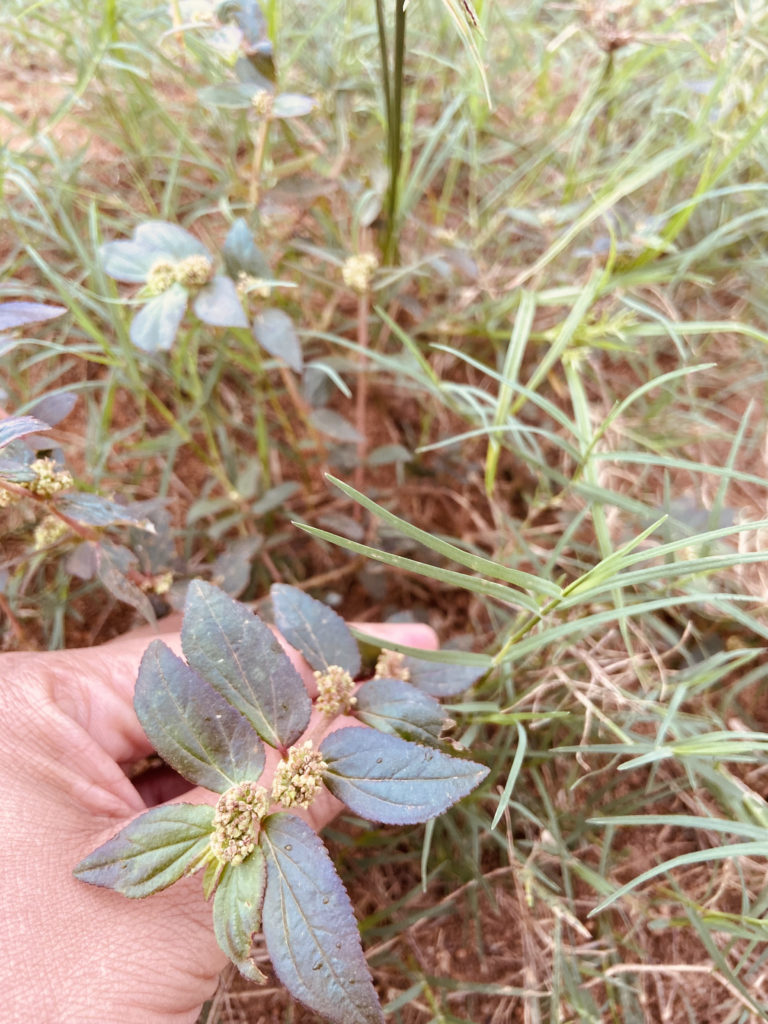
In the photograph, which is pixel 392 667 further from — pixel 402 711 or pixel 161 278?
pixel 161 278

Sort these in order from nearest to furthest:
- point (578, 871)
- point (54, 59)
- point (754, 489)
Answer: point (578, 871) < point (754, 489) < point (54, 59)

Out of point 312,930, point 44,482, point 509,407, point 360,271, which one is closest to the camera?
point 312,930

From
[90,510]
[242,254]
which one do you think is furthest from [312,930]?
[242,254]

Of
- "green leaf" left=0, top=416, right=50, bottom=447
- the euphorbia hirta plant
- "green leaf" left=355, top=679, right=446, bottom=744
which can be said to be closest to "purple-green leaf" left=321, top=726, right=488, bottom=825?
the euphorbia hirta plant

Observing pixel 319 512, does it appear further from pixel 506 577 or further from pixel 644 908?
pixel 644 908

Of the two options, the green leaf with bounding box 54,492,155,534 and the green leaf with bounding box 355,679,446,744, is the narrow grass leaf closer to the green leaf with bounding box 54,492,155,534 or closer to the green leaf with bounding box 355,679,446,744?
the green leaf with bounding box 355,679,446,744

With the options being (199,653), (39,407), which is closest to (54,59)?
(39,407)
